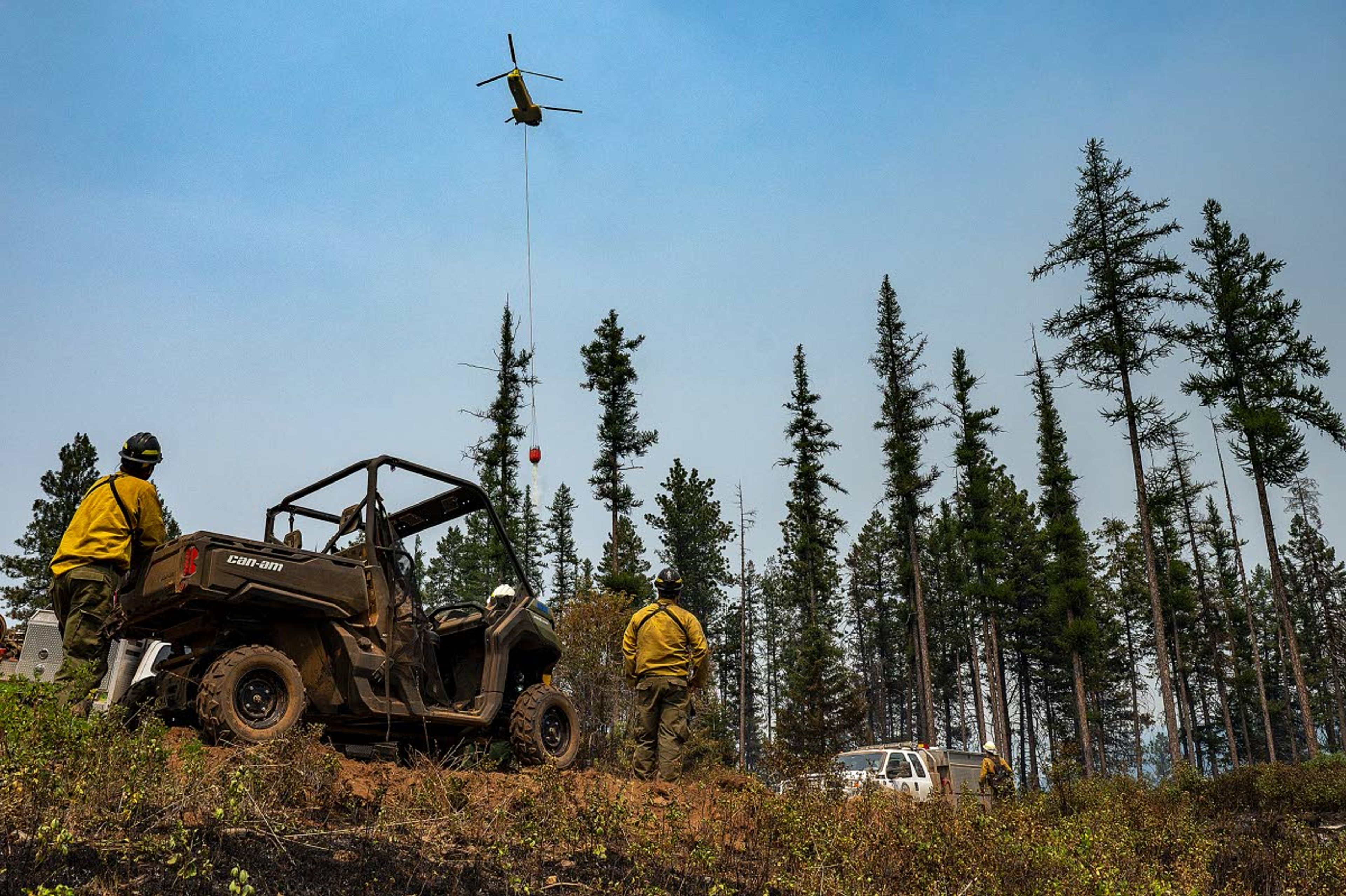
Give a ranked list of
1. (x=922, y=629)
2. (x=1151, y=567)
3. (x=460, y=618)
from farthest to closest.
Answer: (x=922, y=629) → (x=1151, y=567) → (x=460, y=618)

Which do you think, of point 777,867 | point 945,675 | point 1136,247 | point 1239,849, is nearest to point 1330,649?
point 945,675

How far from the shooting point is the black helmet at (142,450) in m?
6.65

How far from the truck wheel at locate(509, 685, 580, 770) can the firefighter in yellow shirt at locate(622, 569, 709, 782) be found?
0.64m

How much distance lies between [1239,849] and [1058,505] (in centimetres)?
3834

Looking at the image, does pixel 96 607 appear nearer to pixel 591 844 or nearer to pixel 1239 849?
pixel 591 844

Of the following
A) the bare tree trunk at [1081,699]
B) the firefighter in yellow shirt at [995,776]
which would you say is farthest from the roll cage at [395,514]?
the bare tree trunk at [1081,699]

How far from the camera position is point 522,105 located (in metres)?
13.5

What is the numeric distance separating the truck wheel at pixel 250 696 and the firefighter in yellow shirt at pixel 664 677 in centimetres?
322

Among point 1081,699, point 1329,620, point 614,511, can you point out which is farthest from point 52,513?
point 1329,620

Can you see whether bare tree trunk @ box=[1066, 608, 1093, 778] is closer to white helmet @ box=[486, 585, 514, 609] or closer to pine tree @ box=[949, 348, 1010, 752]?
pine tree @ box=[949, 348, 1010, 752]

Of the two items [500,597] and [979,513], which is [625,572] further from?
[500,597]

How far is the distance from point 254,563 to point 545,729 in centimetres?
Result: 316

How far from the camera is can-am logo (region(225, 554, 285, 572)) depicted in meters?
6.54

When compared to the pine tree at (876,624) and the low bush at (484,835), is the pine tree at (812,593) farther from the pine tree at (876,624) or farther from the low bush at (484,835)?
the low bush at (484,835)
